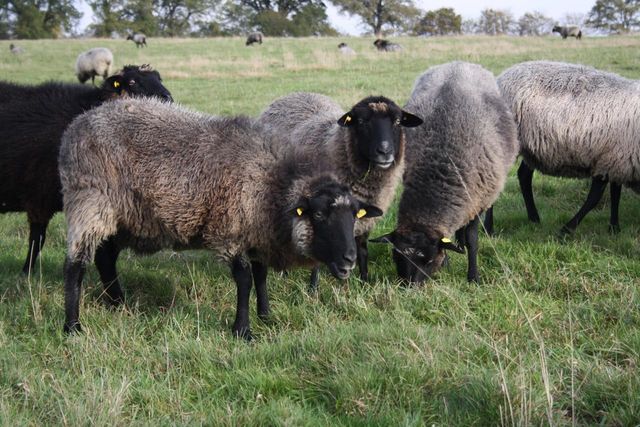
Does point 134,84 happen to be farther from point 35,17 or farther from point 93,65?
point 35,17

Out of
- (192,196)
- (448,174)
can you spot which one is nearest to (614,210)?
(448,174)

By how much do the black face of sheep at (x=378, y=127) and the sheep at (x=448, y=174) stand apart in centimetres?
44

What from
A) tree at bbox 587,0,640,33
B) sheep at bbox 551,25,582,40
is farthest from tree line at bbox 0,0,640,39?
sheep at bbox 551,25,582,40

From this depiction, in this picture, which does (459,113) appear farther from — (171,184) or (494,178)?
(171,184)

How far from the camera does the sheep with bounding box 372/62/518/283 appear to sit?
542cm

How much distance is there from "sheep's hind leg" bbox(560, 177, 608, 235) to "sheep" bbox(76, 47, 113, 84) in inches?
853

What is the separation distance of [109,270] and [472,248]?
313 cm

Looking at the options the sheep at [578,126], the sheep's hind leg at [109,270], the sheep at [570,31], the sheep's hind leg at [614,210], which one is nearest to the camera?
the sheep's hind leg at [109,270]

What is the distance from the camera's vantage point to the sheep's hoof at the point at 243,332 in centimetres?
433

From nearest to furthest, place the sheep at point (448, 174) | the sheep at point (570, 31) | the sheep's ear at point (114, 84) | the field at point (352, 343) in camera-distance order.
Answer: the field at point (352, 343) < the sheep at point (448, 174) < the sheep's ear at point (114, 84) < the sheep at point (570, 31)

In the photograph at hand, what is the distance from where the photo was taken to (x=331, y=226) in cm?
420

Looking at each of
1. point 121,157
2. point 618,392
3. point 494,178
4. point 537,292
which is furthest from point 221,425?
point 494,178

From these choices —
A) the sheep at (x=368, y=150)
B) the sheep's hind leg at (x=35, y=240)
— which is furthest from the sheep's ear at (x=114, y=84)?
the sheep at (x=368, y=150)

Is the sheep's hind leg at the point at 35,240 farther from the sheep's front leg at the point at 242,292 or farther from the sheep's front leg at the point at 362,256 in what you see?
the sheep's front leg at the point at 362,256
